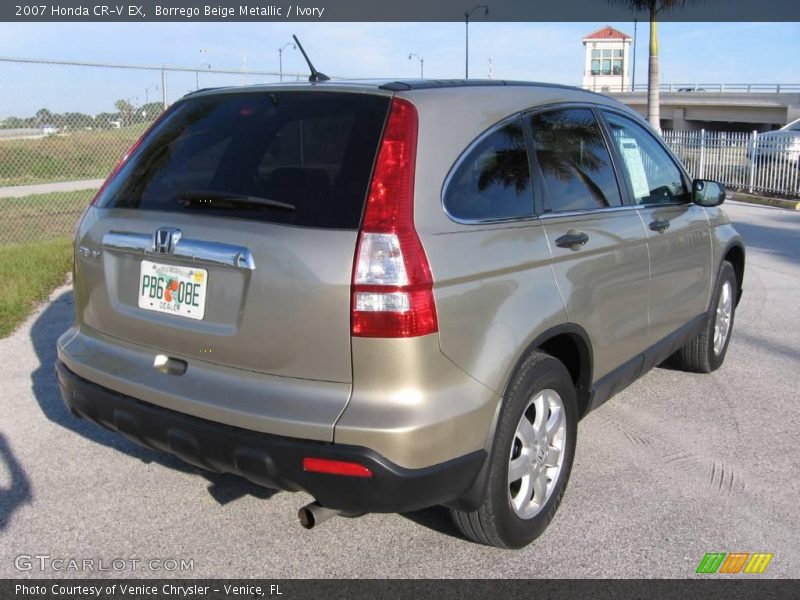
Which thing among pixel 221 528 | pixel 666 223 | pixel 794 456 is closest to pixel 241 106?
pixel 221 528

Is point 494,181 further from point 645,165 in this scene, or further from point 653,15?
point 653,15

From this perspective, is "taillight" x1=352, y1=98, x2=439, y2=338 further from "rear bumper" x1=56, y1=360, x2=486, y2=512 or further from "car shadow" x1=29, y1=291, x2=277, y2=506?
"car shadow" x1=29, y1=291, x2=277, y2=506

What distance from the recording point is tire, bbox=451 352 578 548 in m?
2.92

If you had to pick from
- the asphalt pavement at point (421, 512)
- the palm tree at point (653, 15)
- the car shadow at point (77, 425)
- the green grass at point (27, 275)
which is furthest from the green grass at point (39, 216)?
the palm tree at point (653, 15)

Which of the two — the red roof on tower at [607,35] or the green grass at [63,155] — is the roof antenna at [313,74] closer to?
the green grass at [63,155]

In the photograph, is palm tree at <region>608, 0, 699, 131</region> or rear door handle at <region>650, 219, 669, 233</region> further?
palm tree at <region>608, 0, 699, 131</region>

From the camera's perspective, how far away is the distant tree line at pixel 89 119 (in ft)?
32.3

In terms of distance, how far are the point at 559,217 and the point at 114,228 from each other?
71.2 inches

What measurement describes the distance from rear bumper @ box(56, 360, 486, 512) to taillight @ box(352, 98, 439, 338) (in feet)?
1.37

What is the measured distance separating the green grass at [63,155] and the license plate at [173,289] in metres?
7.26

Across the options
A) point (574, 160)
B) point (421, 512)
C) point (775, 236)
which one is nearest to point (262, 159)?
point (574, 160)

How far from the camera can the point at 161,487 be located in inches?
145

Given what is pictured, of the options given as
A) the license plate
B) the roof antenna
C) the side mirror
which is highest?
the roof antenna

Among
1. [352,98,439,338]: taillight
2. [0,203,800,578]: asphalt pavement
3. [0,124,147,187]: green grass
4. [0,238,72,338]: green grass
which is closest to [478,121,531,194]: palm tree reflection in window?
[352,98,439,338]: taillight
